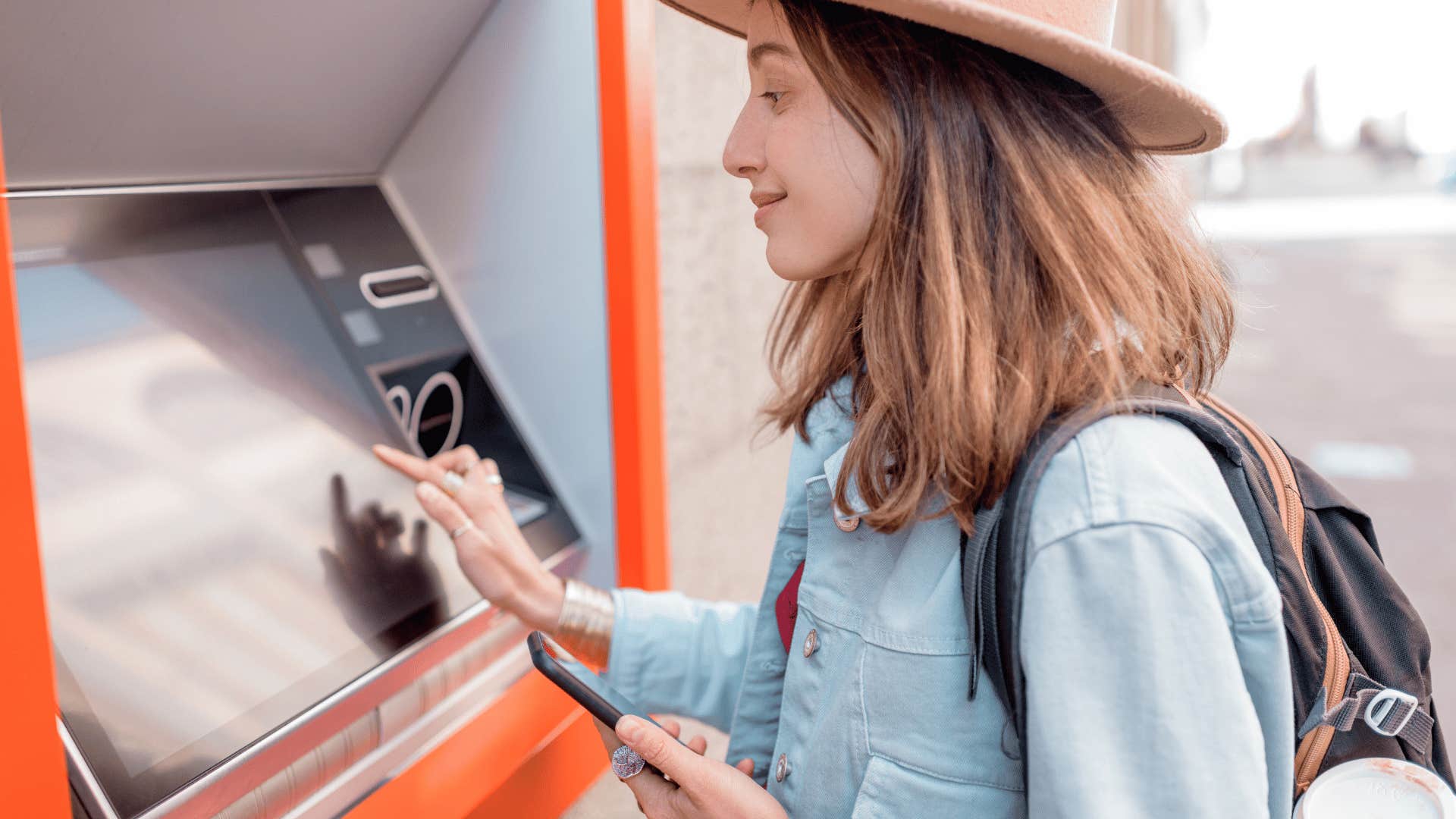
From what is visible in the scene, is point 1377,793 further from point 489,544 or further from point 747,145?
point 489,544

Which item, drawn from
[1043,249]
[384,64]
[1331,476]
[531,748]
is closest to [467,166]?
[384,64]

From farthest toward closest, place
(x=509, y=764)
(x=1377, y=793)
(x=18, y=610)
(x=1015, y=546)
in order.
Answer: (x=509, y=764)
(x=1377, y=793)
(x=1015, y=546)
(x=18, y=610)

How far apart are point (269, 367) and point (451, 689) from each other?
0.42 meters

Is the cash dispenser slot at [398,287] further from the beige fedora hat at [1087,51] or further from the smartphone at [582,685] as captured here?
the beige fedora hat at [1087,51]

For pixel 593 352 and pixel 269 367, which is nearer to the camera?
pixel 269 367

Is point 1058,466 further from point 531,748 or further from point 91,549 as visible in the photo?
point 91,549

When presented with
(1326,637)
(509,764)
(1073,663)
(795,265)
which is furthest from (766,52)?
(509,764)

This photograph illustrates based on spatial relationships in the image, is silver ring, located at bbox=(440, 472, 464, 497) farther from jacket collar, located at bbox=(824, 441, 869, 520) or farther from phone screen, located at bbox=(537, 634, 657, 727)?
jacket collar, located at bbox=(824, 441, 869, 520)

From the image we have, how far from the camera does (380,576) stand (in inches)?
46.2

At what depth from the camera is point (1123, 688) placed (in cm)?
71

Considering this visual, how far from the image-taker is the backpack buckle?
881 millimetres

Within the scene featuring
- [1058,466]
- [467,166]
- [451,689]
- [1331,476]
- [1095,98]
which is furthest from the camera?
[1331,476]

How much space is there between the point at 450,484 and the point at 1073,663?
2.46ft

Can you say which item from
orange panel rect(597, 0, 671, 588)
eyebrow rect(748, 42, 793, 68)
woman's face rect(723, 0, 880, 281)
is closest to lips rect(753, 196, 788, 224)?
woman's face rect(723, 0, 880, 281)
